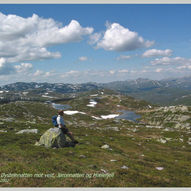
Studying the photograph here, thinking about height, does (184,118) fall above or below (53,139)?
below

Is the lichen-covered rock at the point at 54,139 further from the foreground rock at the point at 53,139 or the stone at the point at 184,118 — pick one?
the stone at the point at 184,118

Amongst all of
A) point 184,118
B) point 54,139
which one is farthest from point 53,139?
point 184,118

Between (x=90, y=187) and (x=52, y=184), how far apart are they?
2941 mm

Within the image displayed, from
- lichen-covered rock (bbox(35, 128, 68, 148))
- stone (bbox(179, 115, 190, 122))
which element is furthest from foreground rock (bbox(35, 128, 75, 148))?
stone (bbox(179, 115, 190, 122))

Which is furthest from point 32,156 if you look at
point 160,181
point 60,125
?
point 160,181

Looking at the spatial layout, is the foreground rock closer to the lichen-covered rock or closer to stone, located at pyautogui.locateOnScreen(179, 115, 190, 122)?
the lichen-covered rock

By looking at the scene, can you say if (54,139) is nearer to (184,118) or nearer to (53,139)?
(53,139)

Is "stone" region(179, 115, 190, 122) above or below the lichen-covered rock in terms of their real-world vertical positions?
below

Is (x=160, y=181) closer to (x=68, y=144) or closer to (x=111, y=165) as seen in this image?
(x=111, y=165)

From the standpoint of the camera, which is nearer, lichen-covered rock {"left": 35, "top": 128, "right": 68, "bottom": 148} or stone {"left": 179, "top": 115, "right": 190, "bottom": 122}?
lichen-covered rock {"left": 35, "top": 128, "right": 68, "bottom": 148}

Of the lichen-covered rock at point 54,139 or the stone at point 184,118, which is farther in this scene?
the stone at point 184,118

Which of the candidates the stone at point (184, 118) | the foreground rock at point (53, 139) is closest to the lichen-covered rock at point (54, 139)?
the foreground rock at point (53, 139)

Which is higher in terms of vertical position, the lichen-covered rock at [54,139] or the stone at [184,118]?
the lichen-covered rock at [54,139]

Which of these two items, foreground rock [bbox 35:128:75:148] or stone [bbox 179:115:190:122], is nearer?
foreground rock [bbox 35:128:75:148]
